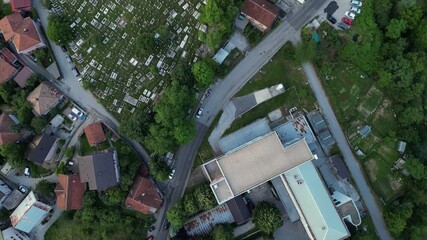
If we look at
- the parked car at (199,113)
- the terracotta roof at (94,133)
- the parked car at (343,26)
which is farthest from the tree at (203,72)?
the parked car at (343,26)

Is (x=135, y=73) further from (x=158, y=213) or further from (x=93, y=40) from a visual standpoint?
Result: (x=158, y=213)

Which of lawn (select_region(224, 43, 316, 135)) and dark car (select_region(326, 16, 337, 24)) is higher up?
dark car (select_region(326, 16, 337, 24))

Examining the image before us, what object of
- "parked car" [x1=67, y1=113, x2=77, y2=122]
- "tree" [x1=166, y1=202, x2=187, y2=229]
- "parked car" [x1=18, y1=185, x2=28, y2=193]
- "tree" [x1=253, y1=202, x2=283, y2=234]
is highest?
"parked car" [x1=67, y1=113, x2=77, y2=122]

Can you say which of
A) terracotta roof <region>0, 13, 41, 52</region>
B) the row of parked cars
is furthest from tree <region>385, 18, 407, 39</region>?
terracotta roof <region>0, 13, 41, 52</region>

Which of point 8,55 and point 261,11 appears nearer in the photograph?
point 261,11

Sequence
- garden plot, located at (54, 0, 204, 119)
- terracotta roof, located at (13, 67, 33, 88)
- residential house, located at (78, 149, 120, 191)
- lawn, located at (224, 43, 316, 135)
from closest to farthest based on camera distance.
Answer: residential house, located at (78, 149, 120, 191), terracotta roof, located at (13, 67, 33, 88), garden plot, located at (54, 0, 204, 119), lawn, located at (224, 43, 316, 135)

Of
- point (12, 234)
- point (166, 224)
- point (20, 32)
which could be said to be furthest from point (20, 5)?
point (166, 224)

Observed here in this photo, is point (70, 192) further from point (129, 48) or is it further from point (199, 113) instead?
point (129, 48)

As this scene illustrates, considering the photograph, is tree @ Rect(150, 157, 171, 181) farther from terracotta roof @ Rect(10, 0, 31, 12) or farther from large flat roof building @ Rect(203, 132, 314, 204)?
terracotta roof @ Rect(10, 0, 31, 12)
